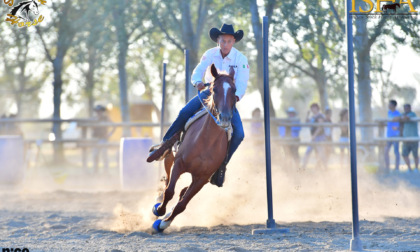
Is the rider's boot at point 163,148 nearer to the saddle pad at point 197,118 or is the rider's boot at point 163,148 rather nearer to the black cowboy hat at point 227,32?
the saddle pad at point 197,118

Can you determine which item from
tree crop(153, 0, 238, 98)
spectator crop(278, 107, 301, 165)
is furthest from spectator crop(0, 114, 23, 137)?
spectator crop(278, 107, 301, 165)

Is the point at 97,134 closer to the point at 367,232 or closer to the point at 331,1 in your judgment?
the point at 331,1

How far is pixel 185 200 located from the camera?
7.63m

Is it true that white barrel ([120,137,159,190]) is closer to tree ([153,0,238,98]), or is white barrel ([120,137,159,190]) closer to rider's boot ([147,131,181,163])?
rider's boot ([147,131,181,163])

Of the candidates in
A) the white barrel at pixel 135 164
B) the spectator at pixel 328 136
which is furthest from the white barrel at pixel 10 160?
the spectator at pixel 328 136

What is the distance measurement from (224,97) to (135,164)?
705cm

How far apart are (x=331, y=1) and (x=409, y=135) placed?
4125 mm

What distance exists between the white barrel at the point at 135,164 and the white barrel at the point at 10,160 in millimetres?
2702

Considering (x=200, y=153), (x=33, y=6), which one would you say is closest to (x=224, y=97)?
(x=200, y=153)

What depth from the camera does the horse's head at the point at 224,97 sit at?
6.60m

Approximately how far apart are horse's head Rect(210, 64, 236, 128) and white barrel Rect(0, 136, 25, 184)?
Result: 8.80 metres

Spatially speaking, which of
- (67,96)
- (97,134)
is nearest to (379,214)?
(97,134)

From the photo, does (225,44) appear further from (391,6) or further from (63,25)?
(63,25)

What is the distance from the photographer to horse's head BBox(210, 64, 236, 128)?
21.6ft
